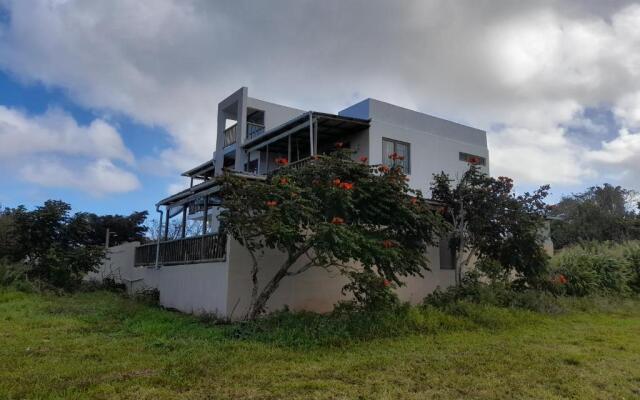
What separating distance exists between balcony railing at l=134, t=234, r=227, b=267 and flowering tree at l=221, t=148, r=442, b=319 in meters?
1.12

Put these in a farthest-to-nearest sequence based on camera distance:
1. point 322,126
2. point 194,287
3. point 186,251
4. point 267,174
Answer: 1. point 322,126
2. point 186,251
3. point 194,287
4. point 267,174

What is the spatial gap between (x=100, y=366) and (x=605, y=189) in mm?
41987

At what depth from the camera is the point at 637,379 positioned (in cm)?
653

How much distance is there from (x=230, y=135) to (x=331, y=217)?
13.7 meters

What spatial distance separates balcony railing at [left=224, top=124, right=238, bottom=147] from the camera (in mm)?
21928

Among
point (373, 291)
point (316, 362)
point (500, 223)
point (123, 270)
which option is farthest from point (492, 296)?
point (123, 270)

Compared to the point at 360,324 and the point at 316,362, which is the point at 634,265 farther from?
the point at 316,362

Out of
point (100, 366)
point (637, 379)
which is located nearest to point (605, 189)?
point (637, 379)

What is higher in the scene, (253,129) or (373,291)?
(253,129)

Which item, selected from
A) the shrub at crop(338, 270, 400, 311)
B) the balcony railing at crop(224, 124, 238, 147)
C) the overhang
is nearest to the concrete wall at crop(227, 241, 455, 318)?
the shrub at crop(338, 270, 400, 311)

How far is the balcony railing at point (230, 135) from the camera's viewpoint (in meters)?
21.9

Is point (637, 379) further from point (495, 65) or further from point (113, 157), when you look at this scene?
point (113, 157)

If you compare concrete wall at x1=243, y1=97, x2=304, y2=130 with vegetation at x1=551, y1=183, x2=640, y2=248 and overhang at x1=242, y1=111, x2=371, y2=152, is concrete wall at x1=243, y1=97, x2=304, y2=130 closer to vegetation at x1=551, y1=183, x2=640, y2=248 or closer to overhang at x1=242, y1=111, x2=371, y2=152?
overhang at x1=242, y1=111, x2=371, y2=152

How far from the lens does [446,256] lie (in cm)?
1431
